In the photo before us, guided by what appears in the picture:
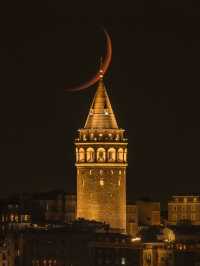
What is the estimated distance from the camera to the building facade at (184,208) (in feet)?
509

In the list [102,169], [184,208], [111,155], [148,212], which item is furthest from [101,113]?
[184,208]

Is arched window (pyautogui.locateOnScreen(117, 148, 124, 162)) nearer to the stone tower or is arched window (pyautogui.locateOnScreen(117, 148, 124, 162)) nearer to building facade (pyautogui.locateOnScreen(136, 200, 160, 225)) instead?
the stone tower

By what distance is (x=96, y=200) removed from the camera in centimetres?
13338

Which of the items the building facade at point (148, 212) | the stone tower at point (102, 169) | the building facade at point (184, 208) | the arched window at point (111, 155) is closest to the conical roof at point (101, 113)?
the stone tower at point (102, 169)

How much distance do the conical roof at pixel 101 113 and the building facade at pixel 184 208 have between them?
20216 mm

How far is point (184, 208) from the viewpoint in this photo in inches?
6132

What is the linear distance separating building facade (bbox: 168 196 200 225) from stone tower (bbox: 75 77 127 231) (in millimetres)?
20399

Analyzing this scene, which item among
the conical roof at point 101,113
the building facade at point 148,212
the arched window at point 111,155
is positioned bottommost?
the building facade at point 148,212

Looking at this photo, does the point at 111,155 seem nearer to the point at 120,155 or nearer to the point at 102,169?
the point at 120,155

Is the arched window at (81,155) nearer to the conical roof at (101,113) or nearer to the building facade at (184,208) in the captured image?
the conical roof at (101,113)

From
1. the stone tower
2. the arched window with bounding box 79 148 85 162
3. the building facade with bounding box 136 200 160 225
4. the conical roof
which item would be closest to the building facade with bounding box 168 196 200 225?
the building facade with bounding box 136 200 160 225

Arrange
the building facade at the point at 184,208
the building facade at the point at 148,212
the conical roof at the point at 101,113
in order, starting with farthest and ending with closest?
the building facade at the point at 184,208 < the building facade at the point at 148,212 < the conical roof at the point at 101,113

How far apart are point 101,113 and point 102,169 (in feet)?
9.74

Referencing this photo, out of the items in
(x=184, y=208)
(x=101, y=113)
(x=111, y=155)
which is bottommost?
(x=184, y=208)
